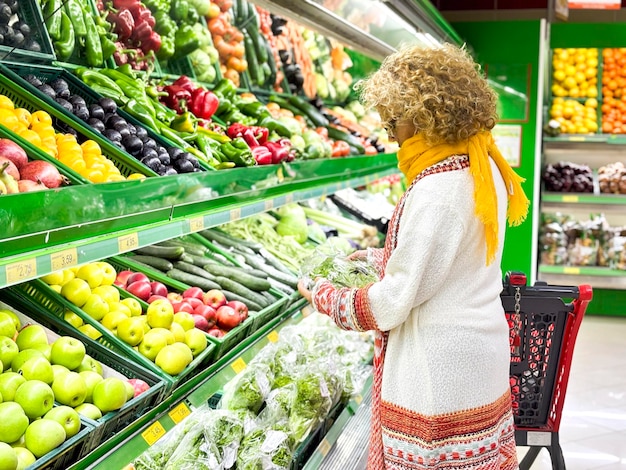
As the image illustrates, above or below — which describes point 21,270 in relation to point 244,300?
above

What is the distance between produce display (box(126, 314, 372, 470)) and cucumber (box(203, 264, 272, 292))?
352mm

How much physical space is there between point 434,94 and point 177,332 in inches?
42.8

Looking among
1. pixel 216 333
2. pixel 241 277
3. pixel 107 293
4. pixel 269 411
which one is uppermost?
pixel 107 293

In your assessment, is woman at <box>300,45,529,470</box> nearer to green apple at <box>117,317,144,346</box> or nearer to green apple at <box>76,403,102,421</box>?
green apple at <box>117,317,144,346</box>

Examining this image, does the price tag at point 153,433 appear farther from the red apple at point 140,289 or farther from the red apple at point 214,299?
the red apple at point 214,299

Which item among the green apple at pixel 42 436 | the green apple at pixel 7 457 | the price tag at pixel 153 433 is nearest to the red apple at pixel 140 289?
the price tag at pixel 153 433

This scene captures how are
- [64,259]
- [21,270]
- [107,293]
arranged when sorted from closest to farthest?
[21,270] < [64,259] < [107,293]

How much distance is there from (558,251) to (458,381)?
5.97 m

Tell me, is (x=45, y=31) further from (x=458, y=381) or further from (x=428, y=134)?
(x=458, y=381)

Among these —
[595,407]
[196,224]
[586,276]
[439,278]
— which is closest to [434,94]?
[439,278]

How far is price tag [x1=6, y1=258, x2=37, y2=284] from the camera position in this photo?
1.43 m

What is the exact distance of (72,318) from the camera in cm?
223

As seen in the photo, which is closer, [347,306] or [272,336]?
[347,306]

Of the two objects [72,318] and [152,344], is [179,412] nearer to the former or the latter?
[152,344]
